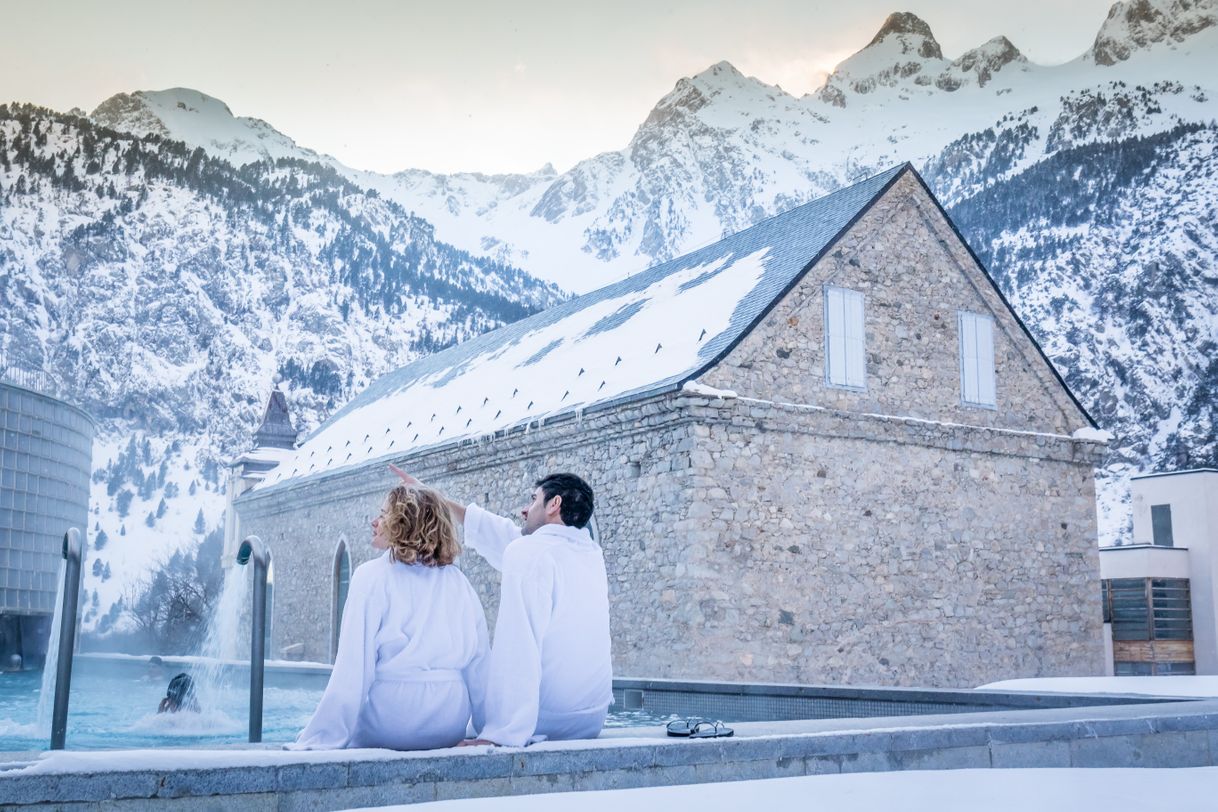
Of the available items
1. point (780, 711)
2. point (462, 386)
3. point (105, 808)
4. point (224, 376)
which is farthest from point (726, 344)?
point (224, 376)

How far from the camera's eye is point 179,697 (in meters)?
16.1

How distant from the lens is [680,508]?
1638cm

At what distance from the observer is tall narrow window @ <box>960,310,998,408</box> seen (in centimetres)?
1962

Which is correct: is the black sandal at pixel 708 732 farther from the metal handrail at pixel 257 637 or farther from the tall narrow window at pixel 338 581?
the tall narrow window at pixel 338 581

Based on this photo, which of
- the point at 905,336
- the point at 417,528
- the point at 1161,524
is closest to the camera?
the point at 417,528

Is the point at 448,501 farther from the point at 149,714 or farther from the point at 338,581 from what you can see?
the point at 338,581

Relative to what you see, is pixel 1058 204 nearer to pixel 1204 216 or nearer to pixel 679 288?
pixel 1204 216

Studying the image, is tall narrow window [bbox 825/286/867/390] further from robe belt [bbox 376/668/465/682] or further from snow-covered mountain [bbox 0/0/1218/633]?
snow-covered mountain [bbox 0/0/1218/633]

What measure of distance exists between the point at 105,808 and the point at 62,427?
4036cm

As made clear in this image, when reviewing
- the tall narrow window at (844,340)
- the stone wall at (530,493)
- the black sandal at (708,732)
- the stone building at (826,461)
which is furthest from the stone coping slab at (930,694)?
the tall narrow window at (844,340)

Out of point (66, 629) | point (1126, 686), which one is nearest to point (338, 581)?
point (66, 629)

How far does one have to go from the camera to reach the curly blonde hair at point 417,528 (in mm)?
4969

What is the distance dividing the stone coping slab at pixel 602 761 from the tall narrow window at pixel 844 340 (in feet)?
37.3

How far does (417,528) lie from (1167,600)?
24168mm
